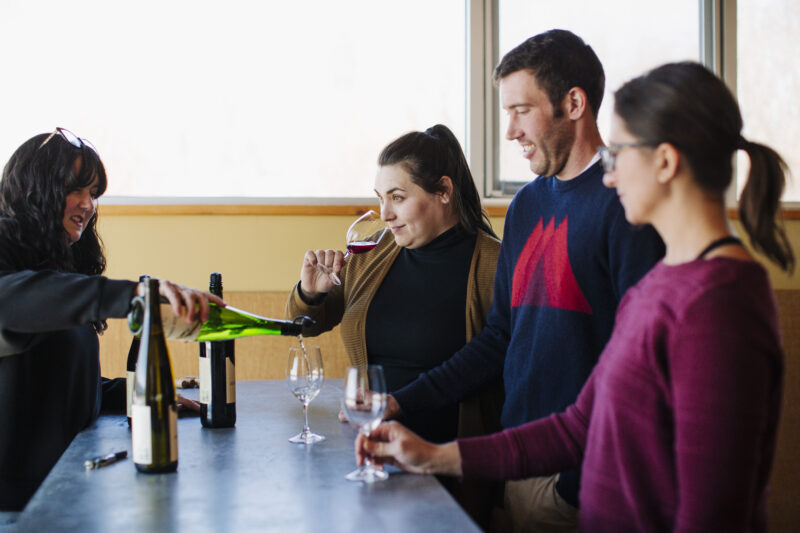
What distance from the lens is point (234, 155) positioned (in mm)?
2877

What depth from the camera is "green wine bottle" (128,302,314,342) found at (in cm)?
132

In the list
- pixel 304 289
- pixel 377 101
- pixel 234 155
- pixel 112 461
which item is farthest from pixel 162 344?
pixel 377 101

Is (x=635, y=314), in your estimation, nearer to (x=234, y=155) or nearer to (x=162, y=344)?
(x=162, y=344)

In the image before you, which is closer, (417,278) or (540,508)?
(540,508)

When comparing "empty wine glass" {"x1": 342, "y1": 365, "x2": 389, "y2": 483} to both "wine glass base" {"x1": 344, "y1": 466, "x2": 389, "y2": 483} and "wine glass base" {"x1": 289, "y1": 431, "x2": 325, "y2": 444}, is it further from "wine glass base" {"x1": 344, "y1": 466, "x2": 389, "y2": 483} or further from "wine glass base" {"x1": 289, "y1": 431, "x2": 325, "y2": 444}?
"wine glass base" {"x1": 289, "y1": 431, "x2": 325, "y2": 444}

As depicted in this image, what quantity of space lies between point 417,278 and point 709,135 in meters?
1.15

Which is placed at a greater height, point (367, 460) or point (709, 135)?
point (709, 135)

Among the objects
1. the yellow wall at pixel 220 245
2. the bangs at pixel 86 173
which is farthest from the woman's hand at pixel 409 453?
the yellow wall at pixel 220 245

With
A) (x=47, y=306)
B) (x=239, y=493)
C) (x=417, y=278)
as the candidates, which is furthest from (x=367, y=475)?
(x=417, y=278)

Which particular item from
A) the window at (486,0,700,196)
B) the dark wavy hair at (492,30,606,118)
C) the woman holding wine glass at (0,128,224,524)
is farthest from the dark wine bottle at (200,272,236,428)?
the window at (486,0,700,196)

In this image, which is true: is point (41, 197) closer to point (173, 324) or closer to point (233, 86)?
point (173, 324)

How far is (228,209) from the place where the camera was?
2.78m

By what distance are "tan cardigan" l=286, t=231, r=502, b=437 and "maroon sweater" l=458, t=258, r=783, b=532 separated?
2.51 ft

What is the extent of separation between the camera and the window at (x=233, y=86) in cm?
276
